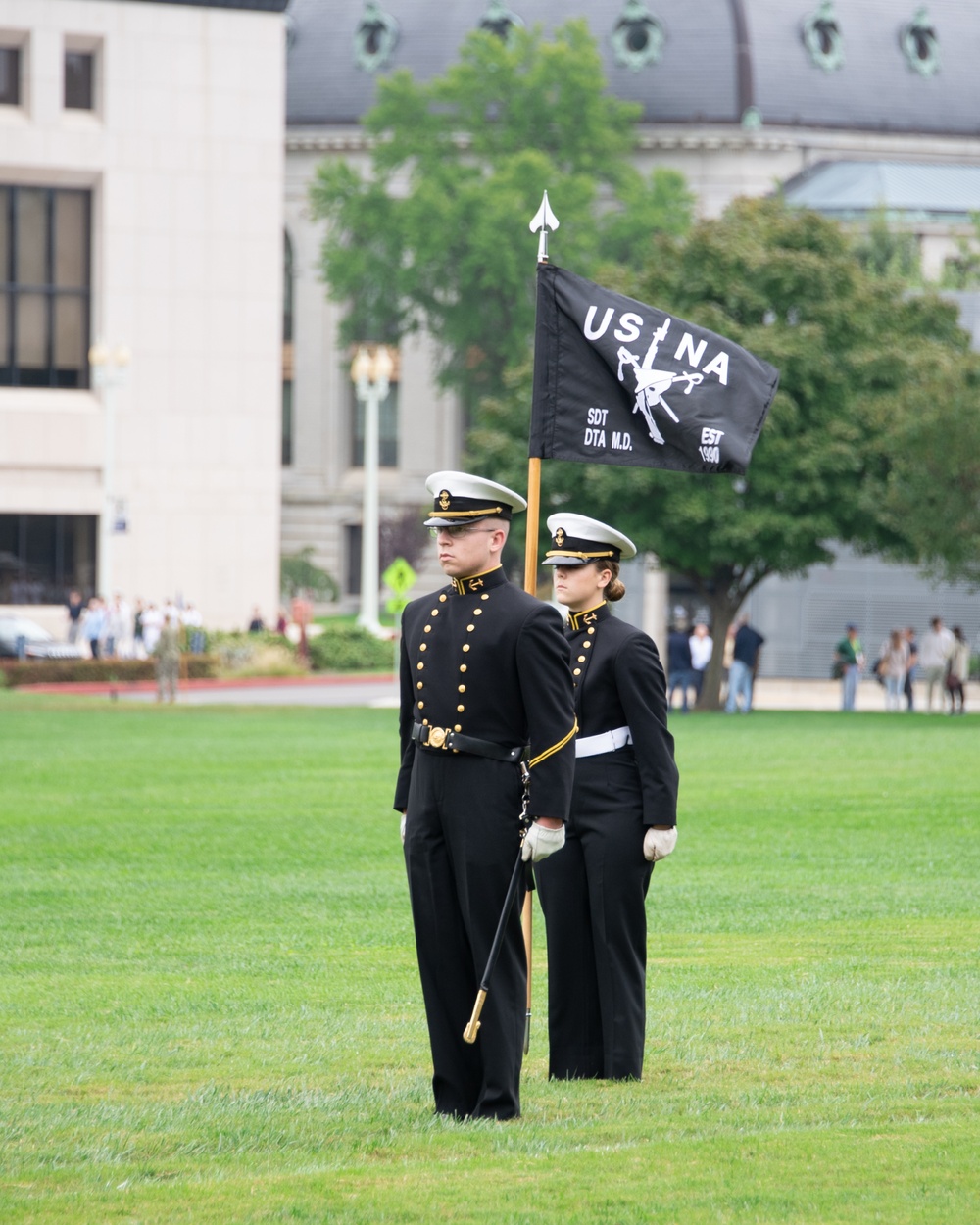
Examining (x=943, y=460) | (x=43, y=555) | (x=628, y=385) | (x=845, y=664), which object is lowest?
(x=845, y=664)

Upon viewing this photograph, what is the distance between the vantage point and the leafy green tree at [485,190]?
241ft

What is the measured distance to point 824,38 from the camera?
8612 cm

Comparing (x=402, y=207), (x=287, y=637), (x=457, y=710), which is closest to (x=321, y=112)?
(x=402, y=207)

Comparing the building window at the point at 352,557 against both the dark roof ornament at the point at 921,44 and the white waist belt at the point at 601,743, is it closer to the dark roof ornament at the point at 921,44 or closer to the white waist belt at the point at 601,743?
the dark roof ornament at the point at 921,44

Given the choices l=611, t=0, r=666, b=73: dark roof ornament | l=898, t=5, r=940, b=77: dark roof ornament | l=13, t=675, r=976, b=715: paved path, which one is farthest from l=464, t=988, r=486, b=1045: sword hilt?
l=898, t=5, r=940, b=77: dark roof ornament

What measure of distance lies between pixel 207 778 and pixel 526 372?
73.8 feet

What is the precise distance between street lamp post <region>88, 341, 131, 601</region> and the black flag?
159 feet

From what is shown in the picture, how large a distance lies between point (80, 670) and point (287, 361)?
4857 centimetres

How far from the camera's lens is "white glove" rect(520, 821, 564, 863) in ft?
23.4

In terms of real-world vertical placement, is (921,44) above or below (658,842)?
above

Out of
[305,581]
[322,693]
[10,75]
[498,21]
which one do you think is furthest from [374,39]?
[322,693]

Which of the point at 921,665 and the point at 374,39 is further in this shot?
the point at 374,39

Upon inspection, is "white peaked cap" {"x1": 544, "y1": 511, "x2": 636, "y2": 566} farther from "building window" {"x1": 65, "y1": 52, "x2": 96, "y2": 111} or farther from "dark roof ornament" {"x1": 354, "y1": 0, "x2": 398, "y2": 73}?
"dark roof ornament" {"x1": 354, "y1": 0, "x2": 398, "y2": 73}

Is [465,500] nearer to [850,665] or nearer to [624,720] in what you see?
[624,720]
